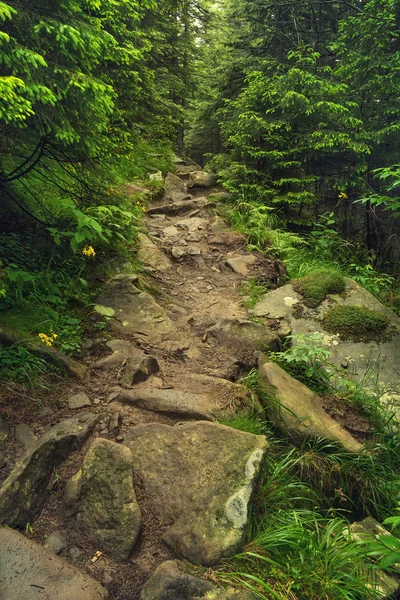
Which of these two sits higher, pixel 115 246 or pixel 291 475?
pixel 115 246

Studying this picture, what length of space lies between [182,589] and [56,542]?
38.6 inches

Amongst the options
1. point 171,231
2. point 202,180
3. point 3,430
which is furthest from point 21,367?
point 202,180

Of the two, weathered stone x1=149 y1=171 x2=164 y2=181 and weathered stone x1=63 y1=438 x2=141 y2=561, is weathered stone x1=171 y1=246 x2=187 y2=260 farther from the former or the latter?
weathered stone x1=63 y1=438 x2=141 y2=561

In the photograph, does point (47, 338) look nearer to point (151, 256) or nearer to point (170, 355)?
point (170, 355)

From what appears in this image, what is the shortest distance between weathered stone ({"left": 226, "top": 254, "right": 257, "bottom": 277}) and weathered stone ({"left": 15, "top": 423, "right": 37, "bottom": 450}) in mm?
5486

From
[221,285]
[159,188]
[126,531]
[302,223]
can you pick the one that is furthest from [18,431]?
[159,188]

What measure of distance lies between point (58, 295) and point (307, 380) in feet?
11.5

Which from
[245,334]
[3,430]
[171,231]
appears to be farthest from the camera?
[171,231]

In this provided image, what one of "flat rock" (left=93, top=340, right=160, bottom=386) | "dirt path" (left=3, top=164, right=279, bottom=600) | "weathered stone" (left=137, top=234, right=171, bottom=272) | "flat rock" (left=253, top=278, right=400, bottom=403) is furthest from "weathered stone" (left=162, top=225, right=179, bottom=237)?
"flat rock" (left=93, top=340, right=160, bottom=386)

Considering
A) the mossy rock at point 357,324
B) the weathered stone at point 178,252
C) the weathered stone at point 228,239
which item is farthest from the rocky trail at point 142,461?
the weathered stone at point 228,239

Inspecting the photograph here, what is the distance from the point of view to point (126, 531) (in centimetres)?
271

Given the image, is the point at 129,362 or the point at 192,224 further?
the point at 192,224

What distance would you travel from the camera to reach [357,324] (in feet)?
19.1

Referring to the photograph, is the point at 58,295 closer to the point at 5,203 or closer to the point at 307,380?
the point at 5,203
